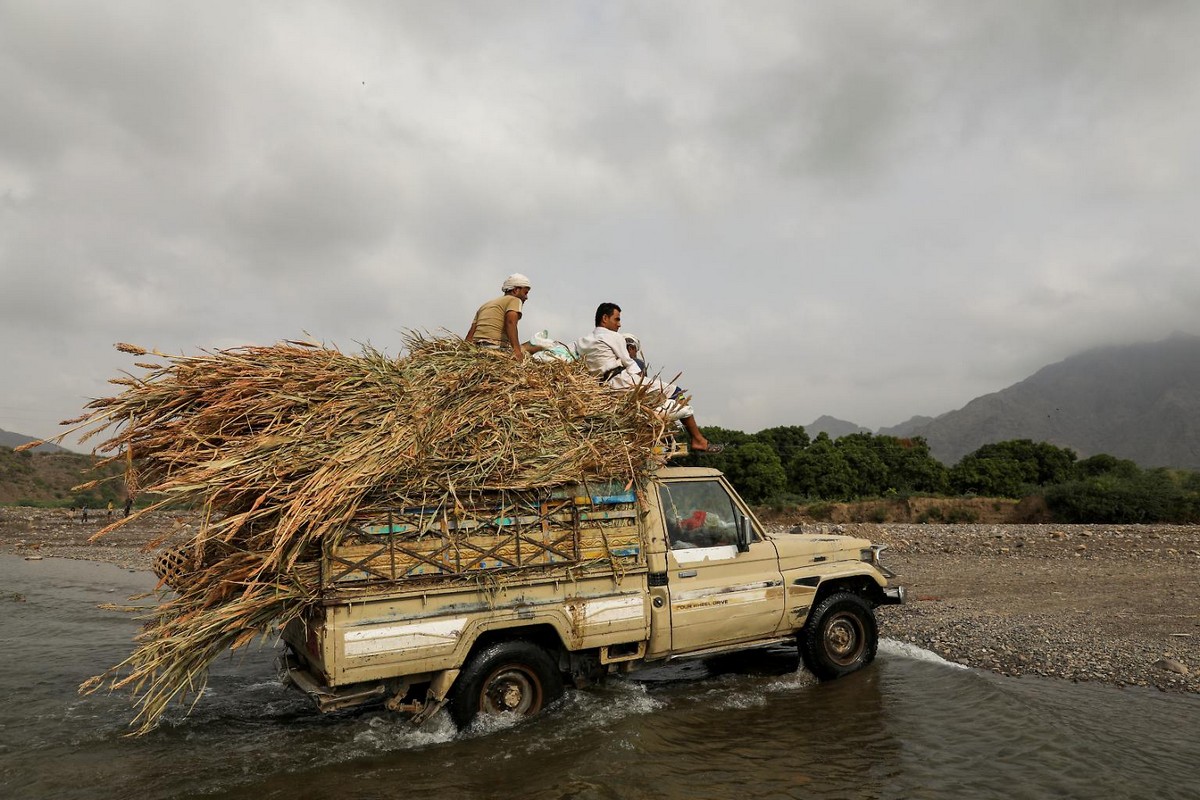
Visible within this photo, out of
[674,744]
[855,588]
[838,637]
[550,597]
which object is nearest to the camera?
[674,744]

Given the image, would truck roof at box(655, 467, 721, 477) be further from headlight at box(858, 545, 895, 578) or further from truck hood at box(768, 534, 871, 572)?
headlight at box(858, 545, 895, 578)

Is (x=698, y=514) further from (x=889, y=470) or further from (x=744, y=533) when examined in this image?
(x=889, y=470)

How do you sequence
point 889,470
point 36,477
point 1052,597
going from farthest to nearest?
point 36,477
point 889,470
point 1052,597

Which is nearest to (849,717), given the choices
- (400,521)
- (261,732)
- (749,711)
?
(749,711)

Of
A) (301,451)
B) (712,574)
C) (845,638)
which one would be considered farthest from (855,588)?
(301,451)

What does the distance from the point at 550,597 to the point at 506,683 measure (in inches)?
31.9

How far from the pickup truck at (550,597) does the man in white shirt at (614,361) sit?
Answer: 879 mm

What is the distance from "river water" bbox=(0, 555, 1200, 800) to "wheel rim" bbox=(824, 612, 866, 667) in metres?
0.22

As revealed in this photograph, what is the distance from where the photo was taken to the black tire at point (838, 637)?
717cm

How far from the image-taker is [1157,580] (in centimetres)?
1279

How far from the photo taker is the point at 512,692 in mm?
5891

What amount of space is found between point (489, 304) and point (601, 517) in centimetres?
306

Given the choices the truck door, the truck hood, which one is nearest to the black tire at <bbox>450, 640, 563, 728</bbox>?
the truck door

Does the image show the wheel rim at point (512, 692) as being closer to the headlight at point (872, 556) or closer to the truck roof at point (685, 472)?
the truck roof at point (685, 472)
